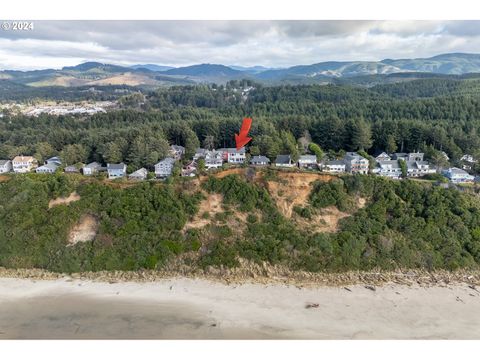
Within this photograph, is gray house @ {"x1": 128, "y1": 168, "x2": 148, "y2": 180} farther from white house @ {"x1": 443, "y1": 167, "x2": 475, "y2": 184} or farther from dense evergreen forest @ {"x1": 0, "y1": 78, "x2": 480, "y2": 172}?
white house @ {"x1": 443, "y1": 167, "x2": 475, "y2": 184}

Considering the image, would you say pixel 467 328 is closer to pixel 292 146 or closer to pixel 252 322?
pixel 252 322

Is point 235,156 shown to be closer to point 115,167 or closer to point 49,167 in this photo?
point 115,167

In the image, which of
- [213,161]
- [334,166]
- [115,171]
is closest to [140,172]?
[115,171]

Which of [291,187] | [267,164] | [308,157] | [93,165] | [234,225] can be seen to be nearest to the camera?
[234,225]

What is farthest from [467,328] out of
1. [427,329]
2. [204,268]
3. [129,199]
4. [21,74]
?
[21,74]

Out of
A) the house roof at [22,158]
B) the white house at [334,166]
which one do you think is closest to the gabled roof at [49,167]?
the house roof at [22,158]
